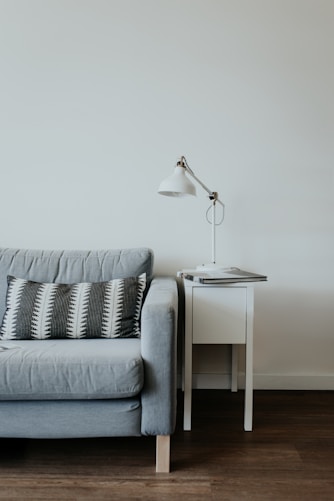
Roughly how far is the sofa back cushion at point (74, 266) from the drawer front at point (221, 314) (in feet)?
1.21

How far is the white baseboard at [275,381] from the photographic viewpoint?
241cm

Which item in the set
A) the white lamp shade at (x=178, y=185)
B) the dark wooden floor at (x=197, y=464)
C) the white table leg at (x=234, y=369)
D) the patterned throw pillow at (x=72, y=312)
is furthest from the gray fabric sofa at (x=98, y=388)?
the white table leg at (x=234, y=369)

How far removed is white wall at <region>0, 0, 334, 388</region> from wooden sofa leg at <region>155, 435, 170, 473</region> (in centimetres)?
102

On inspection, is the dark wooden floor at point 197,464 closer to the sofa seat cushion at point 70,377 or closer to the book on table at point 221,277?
the sofa seat cushion at point 70,377

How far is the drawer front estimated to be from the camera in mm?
1879

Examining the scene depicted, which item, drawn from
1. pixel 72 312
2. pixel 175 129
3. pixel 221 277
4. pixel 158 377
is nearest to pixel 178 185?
pixel 221 277

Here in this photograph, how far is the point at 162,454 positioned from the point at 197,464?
0.16 m

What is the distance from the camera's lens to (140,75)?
7.81 feet

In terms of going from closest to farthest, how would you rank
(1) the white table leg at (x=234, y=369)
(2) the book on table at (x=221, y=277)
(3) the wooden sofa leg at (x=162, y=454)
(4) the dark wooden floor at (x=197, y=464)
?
(4) the dark wooden floor at (x=197, y=464) → (3) the wooden sofa leg at (x=162, y=454) → (2) the book on table at (x=221, y=277) → (1) the white table leg at (x=234, y=369)

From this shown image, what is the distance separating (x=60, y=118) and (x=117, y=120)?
32cm

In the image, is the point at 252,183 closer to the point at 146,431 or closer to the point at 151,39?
the point at 151,39

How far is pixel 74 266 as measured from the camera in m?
2.11

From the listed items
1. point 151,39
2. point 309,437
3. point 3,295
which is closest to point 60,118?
point 151,39

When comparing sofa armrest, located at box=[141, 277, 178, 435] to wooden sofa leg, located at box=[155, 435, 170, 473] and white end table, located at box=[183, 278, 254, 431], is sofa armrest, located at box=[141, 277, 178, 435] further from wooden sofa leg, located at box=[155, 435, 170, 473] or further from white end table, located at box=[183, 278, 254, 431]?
white end table, located at box=[183, 278, 254, 431]
